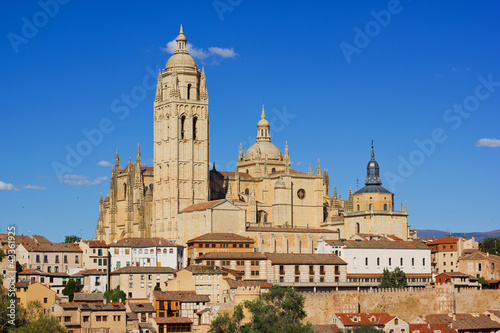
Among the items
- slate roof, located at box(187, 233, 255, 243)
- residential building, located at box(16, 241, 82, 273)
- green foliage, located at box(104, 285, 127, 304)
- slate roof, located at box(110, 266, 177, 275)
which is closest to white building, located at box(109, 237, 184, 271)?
slate roof, located at box(187, 233, 255, 243)

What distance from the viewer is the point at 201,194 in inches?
4525

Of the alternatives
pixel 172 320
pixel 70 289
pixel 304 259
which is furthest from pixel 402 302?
pixel 70 289

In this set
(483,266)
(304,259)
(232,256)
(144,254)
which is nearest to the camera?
(232,256)

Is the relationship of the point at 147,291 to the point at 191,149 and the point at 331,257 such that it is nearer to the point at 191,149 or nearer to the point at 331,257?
the point at 331,257

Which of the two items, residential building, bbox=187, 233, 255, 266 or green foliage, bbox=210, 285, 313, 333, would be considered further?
residential building, bbox=187, 233, 255, 266

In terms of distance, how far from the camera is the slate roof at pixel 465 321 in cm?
8869

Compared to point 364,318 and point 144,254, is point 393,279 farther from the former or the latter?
point 144,254

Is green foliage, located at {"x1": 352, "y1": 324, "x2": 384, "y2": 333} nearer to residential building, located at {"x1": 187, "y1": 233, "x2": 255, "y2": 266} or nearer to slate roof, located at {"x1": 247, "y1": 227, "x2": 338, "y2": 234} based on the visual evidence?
residential building, located at {"x1": 187, "y1": 233, "x2": 255, "y2": 266}

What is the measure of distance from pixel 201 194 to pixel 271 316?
37745 mm

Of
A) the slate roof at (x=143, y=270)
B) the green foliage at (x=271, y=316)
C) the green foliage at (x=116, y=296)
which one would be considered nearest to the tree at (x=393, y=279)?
the green foliage at (x=271, y=316)

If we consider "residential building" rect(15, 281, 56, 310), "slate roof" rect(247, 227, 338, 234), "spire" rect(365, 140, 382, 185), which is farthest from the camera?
"spire" rect(365, 140, 382, 185)

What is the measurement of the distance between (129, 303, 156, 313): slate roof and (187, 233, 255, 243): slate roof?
15074 millimetres

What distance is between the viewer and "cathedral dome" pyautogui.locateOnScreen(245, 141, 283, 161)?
421 ft

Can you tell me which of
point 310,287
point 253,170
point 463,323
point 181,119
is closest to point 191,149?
point 181,119
